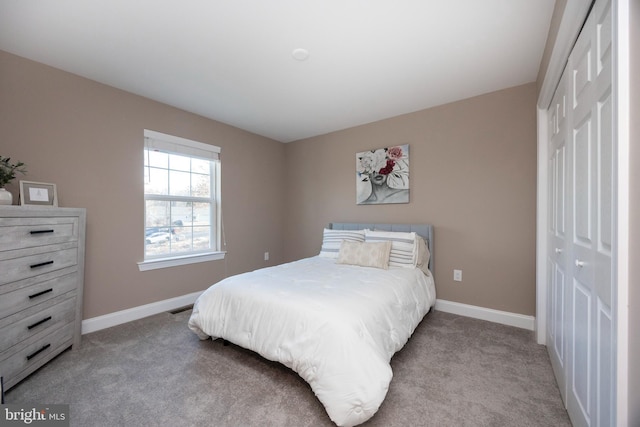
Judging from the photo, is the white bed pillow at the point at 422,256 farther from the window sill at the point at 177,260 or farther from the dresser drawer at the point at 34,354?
the dresser drawer at the point at 34,354

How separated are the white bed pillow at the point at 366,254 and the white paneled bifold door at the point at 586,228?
1273 mm

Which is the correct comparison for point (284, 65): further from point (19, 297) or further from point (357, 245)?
point (19, 297)

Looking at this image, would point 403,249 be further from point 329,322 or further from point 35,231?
point 35,231

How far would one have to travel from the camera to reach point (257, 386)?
171cm

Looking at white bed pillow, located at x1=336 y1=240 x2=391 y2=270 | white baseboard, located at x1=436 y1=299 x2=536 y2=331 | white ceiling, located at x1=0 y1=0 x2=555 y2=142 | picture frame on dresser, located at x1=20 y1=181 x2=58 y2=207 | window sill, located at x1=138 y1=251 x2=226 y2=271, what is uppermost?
white ceiling, located at x1=0 y1=0 x2=555 y2=142

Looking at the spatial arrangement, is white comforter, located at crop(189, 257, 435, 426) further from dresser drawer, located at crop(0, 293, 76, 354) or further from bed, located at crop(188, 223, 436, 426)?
dresser drawer, located at crop(0, 293, 76, 354)

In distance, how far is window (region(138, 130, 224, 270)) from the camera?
2.94m

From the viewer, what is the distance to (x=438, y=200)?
301 centimetres

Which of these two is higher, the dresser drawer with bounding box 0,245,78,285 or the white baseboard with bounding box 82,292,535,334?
the dresser drawer with bounding box 0,245,78,285

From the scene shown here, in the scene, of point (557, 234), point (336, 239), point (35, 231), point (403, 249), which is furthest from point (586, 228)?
point (35, 231)

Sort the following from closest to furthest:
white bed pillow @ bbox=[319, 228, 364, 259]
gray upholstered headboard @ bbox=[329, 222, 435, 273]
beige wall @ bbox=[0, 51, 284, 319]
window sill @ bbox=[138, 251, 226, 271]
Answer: beige wall @ bbox=[0, 51, 284, 319], window sill @ bbox=[138, 251, 226, 271], gray upholstered headboard @ bbox=[329, 222, 435, 273], white bed pillow @ bbox=[319, 228, 364, 259]

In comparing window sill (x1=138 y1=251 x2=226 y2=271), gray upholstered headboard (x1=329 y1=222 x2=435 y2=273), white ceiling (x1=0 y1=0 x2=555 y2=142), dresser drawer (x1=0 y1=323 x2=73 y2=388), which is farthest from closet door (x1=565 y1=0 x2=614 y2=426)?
window sill (x1=138 y1=251 x2=226 y2=271)

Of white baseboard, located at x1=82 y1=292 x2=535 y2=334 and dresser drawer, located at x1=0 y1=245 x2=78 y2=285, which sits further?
white baseboard, located at x1=82 y1=292 x2=535 y2=334

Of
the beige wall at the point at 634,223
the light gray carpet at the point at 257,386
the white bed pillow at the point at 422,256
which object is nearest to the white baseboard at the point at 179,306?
the light gray carpet at the point at 257,386
